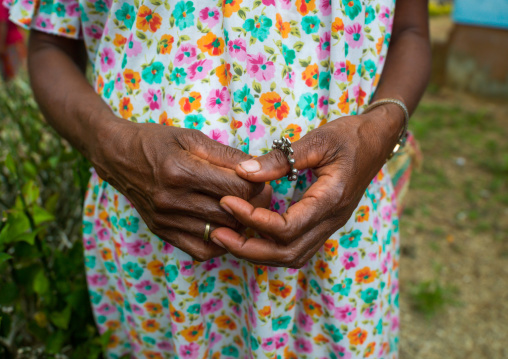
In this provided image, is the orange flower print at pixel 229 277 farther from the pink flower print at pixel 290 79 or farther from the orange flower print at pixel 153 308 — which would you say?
the pink flower print at pixel 290 79

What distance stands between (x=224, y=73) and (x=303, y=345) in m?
0.81

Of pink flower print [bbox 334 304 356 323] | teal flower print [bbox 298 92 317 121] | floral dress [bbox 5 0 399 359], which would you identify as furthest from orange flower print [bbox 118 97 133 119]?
pink flower print [bbox 334 304 356 323]

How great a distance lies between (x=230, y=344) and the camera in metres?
1.28

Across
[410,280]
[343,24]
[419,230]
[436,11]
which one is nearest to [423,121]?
[419,230]

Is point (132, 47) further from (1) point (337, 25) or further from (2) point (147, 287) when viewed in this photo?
(2) point (147, 287)

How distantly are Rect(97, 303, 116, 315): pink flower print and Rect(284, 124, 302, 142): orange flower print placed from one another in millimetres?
873

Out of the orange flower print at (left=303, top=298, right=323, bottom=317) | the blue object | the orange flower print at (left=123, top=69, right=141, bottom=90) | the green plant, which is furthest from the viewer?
the blue object

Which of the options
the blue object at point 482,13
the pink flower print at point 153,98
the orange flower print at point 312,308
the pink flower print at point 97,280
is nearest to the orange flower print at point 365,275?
the orange flower print at point 312,308

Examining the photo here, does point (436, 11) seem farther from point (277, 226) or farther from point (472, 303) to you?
point (277, 226)

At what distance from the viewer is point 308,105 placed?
98 cm

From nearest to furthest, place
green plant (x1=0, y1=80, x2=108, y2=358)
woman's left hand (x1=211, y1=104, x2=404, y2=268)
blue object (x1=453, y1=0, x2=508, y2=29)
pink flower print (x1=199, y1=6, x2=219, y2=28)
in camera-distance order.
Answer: woman's left hand (x1=211, y1=104, x2=404, y2=268) < pink flower print (x1=199, y1=6, x2=219, y2=28) < green plant (x1=0, y1=80, x2=108, y2=358) < blue object (x1=453, y1=0, x2=508, y2=29)

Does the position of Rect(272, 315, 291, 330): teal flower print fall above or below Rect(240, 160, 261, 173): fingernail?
below

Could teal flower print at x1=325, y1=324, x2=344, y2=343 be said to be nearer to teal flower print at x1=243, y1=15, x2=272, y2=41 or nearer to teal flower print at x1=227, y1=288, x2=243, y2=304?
teal flower print at x1=227, y1=288, x2=243, y2=304

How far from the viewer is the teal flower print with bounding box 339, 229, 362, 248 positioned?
42.9 inches
